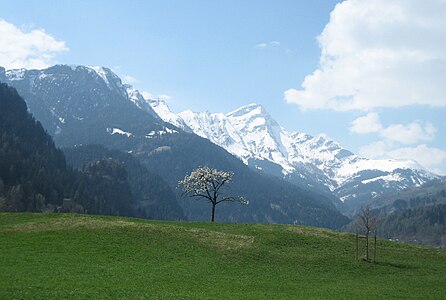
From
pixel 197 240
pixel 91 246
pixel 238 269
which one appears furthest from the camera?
pixel 197 240

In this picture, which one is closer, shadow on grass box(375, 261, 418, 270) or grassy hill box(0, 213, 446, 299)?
grassy hill box(0, 213, 446, 299)

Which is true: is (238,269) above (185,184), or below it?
below

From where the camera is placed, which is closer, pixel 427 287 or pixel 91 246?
pixel 427 287

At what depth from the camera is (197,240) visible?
7338 centimetres

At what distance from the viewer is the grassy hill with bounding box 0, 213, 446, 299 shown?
46094 mm

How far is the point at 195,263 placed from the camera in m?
60.8

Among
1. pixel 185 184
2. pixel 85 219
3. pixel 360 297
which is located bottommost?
pixel 360 297

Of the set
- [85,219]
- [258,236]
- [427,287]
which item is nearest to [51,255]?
[85,219]

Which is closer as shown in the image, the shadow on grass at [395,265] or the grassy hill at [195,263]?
the grassy hill at [195,263]

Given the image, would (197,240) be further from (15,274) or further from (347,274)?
(15,274)

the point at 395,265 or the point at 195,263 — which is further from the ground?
the point at 395,265

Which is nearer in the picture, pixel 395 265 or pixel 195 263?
pixel 195 263

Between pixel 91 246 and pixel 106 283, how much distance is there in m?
19.0

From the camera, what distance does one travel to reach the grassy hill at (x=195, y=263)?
46094mm
